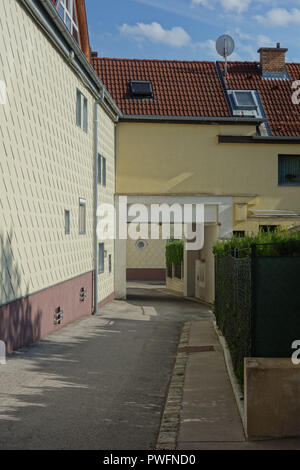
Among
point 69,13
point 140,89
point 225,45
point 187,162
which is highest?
point 225,45

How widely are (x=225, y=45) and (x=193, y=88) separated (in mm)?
3185

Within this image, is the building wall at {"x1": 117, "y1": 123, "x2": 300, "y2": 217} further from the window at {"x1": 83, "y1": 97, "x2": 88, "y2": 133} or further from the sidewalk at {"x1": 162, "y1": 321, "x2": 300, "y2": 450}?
the sidewalk at {"x1": 162, "y1": 321, "x2": 300, "y2": 450}

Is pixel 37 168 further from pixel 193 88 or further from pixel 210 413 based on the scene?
pixel 193 88

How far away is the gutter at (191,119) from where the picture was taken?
2722 cm

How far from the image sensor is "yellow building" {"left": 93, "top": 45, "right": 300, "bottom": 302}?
27.5 meters

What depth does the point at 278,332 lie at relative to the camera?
8.41 meters

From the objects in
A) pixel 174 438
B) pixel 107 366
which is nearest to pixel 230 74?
pixel 107 366

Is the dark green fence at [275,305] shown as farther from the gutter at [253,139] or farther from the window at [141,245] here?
the window at [141,245]

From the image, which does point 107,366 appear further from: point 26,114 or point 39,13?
point 39,13

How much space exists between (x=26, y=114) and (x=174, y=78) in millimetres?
17061

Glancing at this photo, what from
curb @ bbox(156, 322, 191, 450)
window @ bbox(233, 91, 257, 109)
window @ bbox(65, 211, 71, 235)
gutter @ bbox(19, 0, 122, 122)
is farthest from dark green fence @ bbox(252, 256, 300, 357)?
window @ bbox(233, 91, 257, 109)

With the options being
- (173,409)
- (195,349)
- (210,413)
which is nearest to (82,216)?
(195,349)

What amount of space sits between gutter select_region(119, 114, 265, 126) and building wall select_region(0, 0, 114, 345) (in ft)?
23.9

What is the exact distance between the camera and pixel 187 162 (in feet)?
90.6
